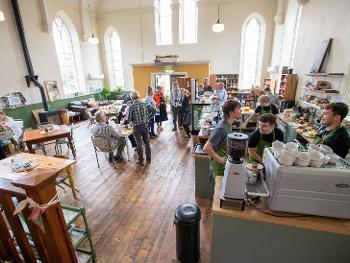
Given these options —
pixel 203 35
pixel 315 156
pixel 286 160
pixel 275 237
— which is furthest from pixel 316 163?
pixel 203 35

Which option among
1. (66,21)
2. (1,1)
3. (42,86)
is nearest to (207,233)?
(42,86)

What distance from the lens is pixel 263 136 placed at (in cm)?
254

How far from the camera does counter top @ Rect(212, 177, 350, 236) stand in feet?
4.58

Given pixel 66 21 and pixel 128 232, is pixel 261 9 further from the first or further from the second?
pixel 128 232

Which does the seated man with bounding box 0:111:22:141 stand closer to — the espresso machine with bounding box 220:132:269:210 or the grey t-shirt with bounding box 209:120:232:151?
the grey t-shirt with bounding box 209:120:232:151

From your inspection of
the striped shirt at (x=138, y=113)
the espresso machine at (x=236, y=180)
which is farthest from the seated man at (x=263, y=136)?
the striped shirt at (x=138, y=113)

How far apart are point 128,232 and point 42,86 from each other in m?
8.15

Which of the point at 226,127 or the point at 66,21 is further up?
the point at 66,21

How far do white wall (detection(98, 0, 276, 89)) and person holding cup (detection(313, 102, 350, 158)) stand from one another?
9029 millimetres

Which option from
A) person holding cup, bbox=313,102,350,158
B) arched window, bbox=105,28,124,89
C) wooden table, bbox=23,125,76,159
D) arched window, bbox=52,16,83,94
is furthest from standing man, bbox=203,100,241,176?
arched window, bbox=105,28,124,89

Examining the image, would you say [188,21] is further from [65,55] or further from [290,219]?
[290,219]

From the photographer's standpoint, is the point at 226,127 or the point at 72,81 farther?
the point at 72,81

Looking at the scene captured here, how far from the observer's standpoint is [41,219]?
1316 millimetres

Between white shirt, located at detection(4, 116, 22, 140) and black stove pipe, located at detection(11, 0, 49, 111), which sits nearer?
white shirt, located at detection(4, 116, 22, 140)
